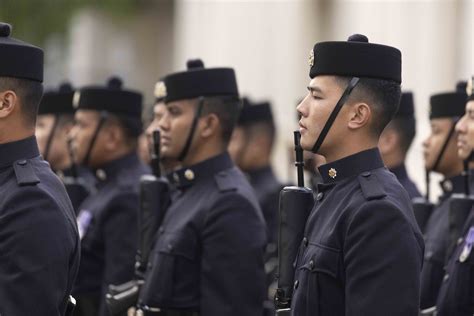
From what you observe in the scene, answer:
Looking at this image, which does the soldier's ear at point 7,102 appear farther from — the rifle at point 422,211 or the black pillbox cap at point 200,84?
the rifle at point 422,211

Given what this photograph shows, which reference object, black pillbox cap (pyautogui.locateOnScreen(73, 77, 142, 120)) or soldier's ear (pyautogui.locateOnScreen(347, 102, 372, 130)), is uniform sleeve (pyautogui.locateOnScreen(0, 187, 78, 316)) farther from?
black pillbox cap (pyautogui.locateOnScreen(73, 77, 142, 120))

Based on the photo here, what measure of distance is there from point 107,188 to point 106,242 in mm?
595

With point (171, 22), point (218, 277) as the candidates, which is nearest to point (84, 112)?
point (218, 277)

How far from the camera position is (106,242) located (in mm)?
7988

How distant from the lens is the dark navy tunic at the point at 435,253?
23.8ft

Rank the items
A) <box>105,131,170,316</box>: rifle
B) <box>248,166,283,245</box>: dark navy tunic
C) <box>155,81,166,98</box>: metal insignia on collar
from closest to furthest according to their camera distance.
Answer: <box>105,131,170,316</box>: rifle
<box>155,81,166,98</box>: metal insignia on collar
<box>248,166,283,245</box>: dark navy tunic

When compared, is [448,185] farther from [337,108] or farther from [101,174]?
[337,108]

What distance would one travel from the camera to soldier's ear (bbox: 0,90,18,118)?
205 inches

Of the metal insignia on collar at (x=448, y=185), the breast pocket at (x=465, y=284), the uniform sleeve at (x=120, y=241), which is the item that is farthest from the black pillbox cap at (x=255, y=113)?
the breast pocket at (x=465, y=284)

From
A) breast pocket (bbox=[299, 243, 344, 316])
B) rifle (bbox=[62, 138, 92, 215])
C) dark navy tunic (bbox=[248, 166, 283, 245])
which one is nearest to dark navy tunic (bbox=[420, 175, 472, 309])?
breast pocket (bbox=[299, 243, 344, 316])

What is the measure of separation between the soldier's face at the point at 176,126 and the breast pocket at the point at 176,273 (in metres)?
0.64

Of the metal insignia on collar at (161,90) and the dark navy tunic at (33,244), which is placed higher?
the metal insignia on collar at (161,90)

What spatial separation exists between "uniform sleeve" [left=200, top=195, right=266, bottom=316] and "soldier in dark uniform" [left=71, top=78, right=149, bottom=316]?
1239 millimetres

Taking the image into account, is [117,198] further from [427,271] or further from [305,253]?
[305,253]
